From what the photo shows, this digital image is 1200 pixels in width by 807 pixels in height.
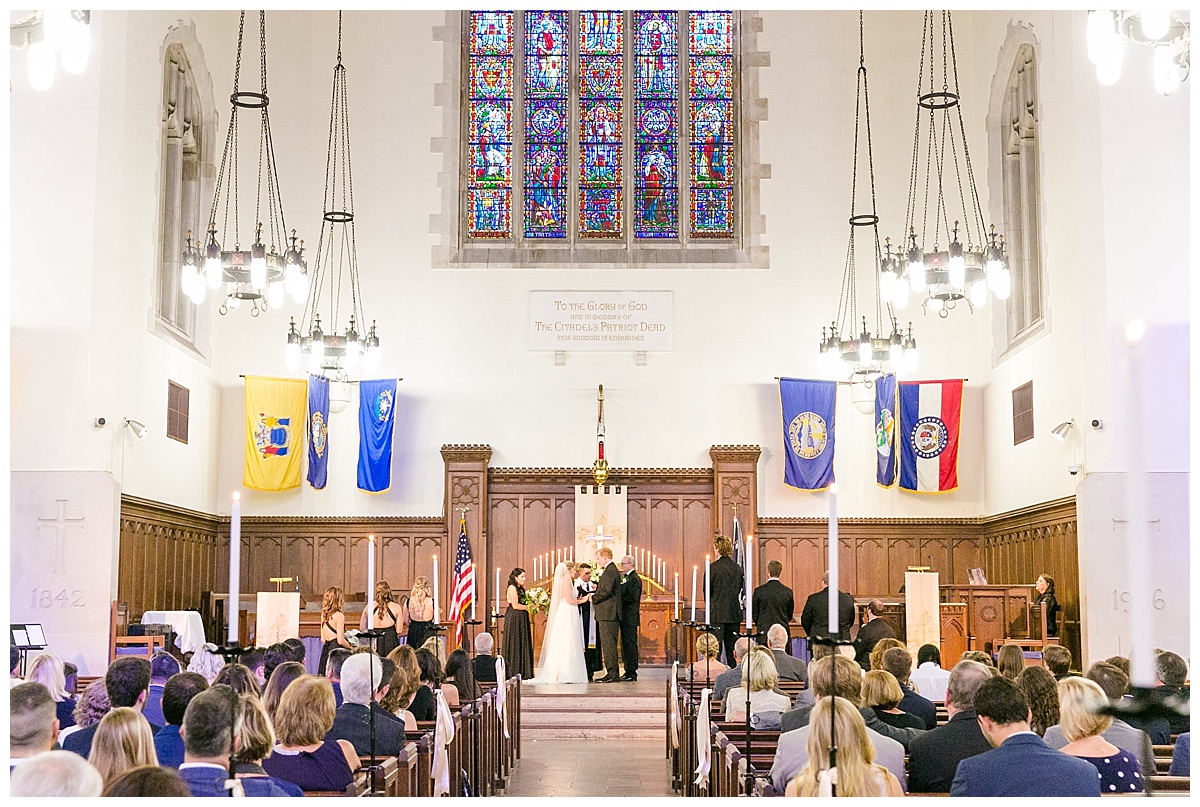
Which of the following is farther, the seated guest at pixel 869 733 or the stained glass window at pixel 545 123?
the stained glass window at pixel 545 123

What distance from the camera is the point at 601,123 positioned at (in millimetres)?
18922

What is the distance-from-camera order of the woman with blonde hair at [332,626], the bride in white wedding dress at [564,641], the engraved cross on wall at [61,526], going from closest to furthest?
the woman with blonde hair at [332,626] → the engraved cross on wall at [61,526] → the bride in white wedding dress at [564,641]

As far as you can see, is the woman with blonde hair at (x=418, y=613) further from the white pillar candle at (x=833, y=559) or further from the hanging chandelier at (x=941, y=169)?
the white pillar candle at (x=833, y=559)

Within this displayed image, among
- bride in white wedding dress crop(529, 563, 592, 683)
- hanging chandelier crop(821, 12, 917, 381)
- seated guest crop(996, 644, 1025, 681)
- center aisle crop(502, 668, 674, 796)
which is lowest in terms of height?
center aisle crop(502, 668, 674, 796)

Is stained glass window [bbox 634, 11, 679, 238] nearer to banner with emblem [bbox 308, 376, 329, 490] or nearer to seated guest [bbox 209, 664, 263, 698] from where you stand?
banner with emblem [bbox 308, 376, 329, 490]

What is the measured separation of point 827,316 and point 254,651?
1163 cm

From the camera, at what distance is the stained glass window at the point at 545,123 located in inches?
736

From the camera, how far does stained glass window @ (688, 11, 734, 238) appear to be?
61.3 feet

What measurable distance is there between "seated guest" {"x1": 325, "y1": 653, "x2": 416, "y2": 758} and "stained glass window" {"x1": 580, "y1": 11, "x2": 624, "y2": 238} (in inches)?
515

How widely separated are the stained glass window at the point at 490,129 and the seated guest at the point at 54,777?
16007 millimetres

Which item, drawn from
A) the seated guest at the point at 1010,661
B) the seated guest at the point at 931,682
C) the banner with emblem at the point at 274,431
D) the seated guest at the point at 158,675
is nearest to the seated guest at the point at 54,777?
the seated guest at the point at 158,675

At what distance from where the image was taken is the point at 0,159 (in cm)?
263

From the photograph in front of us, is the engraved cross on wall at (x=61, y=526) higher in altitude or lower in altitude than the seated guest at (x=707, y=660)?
higher

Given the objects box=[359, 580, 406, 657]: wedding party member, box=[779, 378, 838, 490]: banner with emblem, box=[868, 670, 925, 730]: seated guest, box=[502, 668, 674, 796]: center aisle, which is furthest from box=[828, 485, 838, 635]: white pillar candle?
box=[779, 378, 838, 490]: banner with emblem
